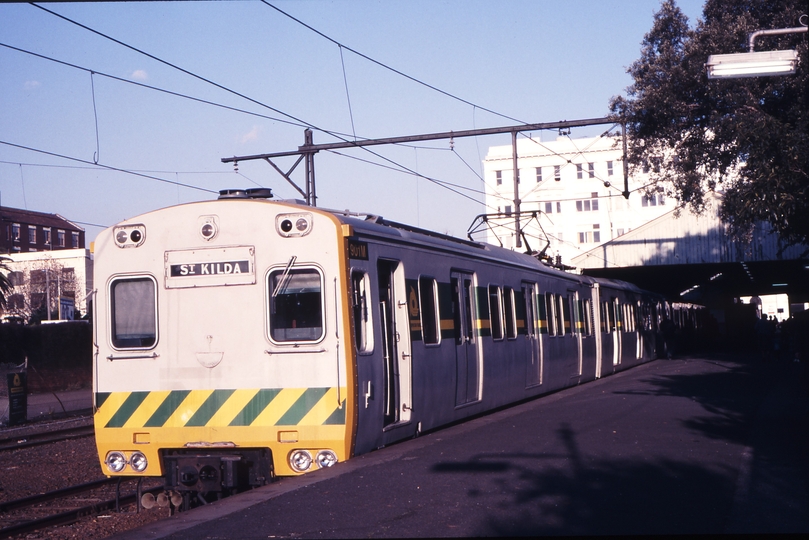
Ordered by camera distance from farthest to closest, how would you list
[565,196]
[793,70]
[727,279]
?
[565,196] < [727,279] < [793,70]

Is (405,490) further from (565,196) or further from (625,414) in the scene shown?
(565,196)

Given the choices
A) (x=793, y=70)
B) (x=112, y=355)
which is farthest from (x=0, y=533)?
(x=793, y=70)

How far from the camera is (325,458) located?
8.33 meters

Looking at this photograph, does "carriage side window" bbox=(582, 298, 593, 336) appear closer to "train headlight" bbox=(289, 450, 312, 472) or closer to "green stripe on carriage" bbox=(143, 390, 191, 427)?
"train headlight" bbox=(289, 450, 312, 472)

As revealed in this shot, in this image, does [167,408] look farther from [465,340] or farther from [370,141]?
[370,141]

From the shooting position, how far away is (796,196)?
1638 centimetres

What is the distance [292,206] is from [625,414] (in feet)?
21.0

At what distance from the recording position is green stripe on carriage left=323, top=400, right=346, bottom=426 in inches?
327

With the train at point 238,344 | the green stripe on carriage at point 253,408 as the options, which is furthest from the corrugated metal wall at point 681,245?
the green stripe on carriage at point 253,408

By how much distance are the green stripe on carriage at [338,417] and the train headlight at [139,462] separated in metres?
1.82

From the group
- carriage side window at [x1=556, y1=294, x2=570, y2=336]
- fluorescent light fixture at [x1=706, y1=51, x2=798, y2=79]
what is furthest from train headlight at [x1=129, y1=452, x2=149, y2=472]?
carriage side window at [x1=556, y1=294, x2=570, y2=336]

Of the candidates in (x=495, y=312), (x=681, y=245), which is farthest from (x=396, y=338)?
(x=681, y=245)

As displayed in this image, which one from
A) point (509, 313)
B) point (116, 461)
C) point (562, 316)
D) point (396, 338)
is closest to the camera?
point (116, 461)

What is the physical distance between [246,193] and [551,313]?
8842 mm
